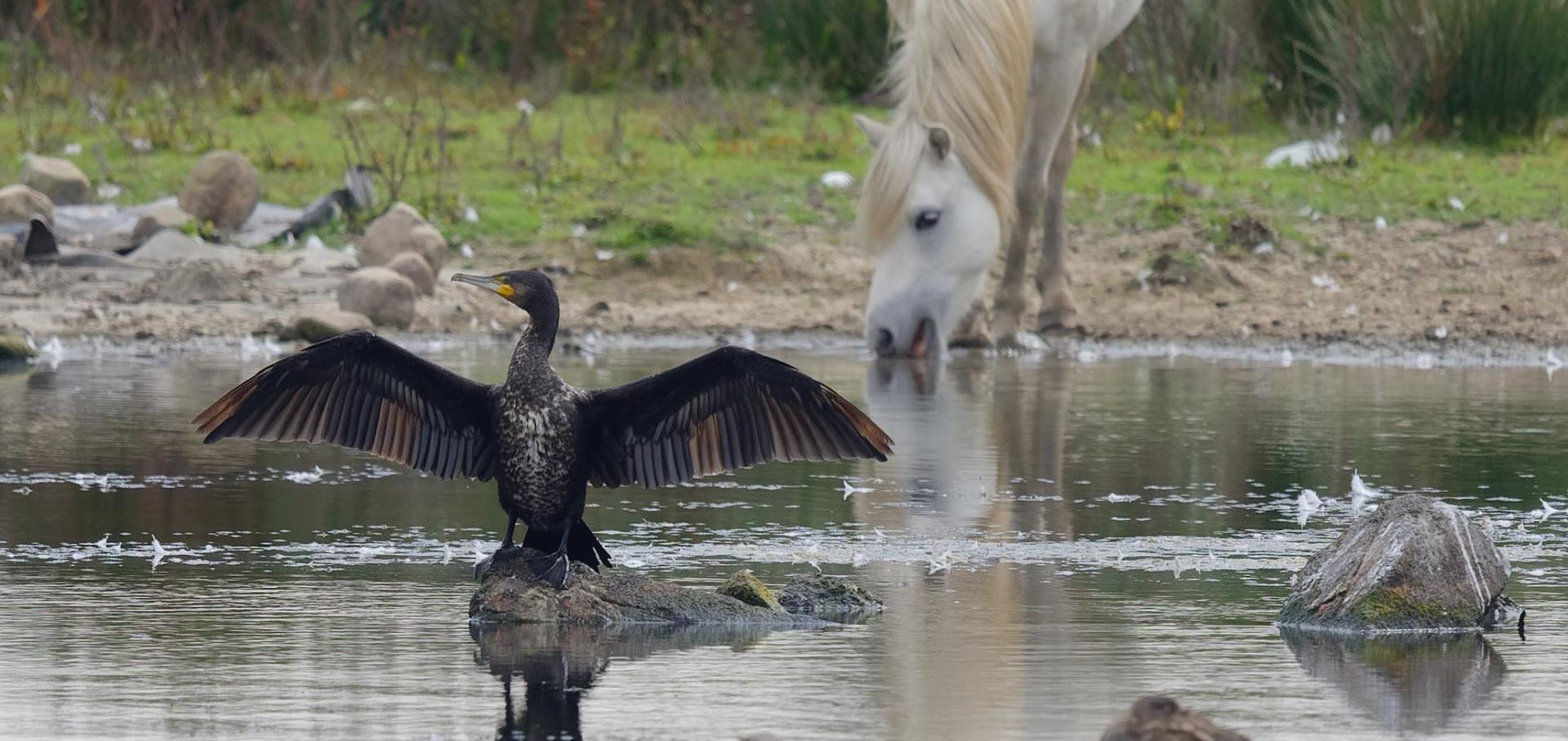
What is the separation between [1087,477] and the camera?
344 inches

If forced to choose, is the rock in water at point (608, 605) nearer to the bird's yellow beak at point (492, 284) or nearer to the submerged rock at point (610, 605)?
the submerged rock at point (610, 605)

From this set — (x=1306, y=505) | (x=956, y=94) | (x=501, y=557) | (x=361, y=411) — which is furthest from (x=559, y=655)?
(x=956, y=94)

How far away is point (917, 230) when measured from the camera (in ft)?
38.1

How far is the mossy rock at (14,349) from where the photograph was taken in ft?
39.3

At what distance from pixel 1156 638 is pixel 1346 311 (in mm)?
8285

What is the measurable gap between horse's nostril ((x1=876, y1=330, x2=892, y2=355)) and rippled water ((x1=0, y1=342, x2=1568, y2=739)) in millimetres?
469

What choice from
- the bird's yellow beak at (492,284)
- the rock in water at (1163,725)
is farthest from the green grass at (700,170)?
the rock in water at (1163,725)

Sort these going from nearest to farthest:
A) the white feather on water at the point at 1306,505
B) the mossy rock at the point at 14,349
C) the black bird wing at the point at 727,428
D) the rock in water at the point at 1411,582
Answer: the rock in water at the point at 1411,582 → the black bird wing at the point at 727,428 → the white feather on water at the point at 1306,505 → the mossy rock at the point at 14,349

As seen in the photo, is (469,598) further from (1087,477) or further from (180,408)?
(180,408)

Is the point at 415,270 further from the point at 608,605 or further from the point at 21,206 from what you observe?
the point at 608,605

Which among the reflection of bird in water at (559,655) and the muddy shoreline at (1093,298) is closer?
the reflection of bird in water at (559,655)

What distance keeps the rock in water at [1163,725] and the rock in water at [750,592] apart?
1.92 meters

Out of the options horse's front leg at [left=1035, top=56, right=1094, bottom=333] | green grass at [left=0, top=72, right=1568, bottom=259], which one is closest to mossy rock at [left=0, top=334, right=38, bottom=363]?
green grass at [left=0, top=72, right=1568, bottom=259]

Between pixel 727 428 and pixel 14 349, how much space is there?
6.55m
